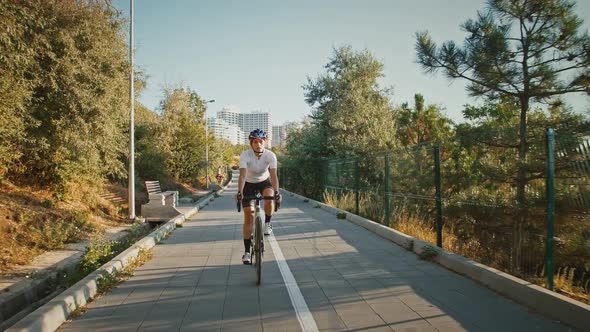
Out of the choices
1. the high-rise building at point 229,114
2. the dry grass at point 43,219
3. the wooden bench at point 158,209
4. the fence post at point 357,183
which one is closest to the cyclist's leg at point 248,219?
the dry grass at point 43,219

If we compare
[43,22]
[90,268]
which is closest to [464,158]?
[90,268]

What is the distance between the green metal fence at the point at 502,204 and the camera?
4801 mm

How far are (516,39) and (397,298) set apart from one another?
6.81 meters

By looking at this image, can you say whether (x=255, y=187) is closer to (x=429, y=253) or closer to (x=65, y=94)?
(x=429, y=253)

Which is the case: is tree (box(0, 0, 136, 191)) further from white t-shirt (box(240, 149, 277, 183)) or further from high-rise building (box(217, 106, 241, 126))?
high-rise building (box(217, 106, 241, 126))

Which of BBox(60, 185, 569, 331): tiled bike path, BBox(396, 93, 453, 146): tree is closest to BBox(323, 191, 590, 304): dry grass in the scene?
BBox(60, 185, 569, 331): tiled bike path

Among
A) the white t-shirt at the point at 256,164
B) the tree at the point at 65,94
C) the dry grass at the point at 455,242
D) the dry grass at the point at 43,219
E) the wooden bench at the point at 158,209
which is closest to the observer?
the dry grass at the point at 455,242

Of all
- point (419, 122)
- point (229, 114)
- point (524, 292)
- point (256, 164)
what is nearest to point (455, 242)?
point (524, 292)

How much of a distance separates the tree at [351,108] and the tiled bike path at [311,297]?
16.6 metres

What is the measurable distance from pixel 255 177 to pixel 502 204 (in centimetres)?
362

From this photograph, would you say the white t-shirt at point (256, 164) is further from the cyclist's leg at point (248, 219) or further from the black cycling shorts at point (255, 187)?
the cyclist's leg at point (248, 219)

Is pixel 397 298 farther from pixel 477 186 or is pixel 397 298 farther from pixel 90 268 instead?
pixel 90 268

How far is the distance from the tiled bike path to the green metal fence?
0.87 m

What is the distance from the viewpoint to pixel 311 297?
5156 mm
